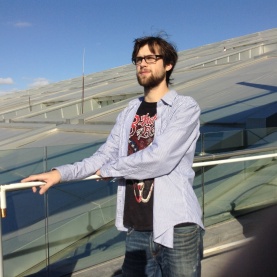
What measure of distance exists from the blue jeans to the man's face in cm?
78

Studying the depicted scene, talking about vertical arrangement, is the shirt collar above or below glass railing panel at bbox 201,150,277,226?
above

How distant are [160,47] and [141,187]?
2.47 ft

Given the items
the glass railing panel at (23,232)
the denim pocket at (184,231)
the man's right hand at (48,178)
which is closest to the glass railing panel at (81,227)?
the glass railing panel at (23,232)

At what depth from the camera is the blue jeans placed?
6.34 ft

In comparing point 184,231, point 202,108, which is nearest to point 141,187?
point 184,231

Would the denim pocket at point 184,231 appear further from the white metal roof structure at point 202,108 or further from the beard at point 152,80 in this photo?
the white metal roof structure at point 202,108

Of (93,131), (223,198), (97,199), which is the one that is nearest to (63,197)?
(97,199)

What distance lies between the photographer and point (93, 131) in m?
8.80

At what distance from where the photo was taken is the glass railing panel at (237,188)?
14.2 ft

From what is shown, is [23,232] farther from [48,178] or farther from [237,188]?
[237,188]

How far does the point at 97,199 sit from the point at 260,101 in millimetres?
5968

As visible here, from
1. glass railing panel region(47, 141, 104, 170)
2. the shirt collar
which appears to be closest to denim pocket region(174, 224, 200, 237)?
the shirt collar

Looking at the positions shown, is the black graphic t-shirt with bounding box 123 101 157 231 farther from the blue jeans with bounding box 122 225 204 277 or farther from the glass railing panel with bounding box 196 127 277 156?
the glass railing panel with bounding box 196 127 277 156

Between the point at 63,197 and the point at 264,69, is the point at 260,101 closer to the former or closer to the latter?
the point at 264,69
